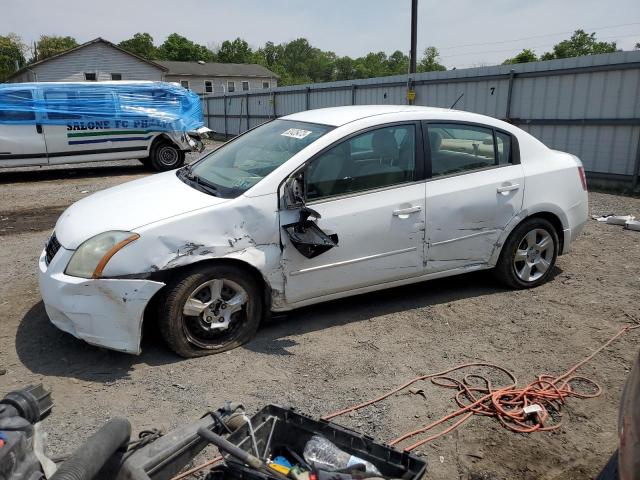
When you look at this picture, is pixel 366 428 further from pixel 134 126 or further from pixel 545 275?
pixel 134 126

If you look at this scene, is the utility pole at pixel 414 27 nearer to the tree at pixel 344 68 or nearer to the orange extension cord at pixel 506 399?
the orange extension cord at pixel 506 399

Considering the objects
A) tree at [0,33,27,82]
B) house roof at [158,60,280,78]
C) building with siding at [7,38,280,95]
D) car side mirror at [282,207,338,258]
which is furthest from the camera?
tree at [0,33,27,82]

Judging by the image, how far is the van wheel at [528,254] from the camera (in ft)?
16.0

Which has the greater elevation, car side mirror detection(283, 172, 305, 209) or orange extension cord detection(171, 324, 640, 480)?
car side mirror detection(283, 172, 305, 209)

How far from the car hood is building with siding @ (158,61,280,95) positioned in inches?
1957

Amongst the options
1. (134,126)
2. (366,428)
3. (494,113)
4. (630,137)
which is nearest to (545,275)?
(366,428)

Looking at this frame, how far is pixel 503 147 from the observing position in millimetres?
4828

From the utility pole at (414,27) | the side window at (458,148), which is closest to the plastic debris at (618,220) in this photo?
the side window at (458,148)

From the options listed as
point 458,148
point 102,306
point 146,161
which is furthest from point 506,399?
point 146,161

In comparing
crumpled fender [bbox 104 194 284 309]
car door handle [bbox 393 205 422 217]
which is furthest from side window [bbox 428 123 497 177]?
crumpled fender [bbox 104 194 284 309]

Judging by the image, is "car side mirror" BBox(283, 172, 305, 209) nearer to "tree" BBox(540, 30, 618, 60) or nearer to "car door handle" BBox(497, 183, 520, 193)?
"car door handle" BBox(497, 183, 520, 193)

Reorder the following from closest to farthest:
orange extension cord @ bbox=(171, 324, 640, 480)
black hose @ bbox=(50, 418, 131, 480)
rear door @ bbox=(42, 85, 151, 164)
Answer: black hose @ bbox=(50, 418, 131, 480) → orange extension cord @ bbox=(171, 324, 640, 480) → rear door @ bbox=(42, 85, 151, 164)

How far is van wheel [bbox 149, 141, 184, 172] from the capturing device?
1352 centimetres

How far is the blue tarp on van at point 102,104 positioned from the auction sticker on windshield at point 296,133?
9.51 m
